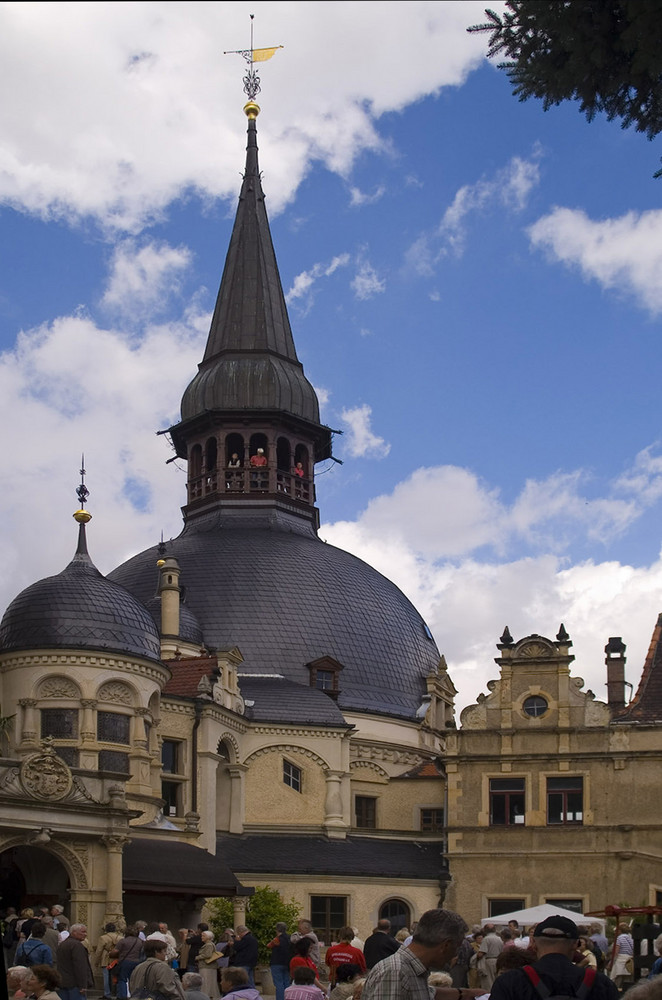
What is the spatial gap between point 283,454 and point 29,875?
36.7 meters

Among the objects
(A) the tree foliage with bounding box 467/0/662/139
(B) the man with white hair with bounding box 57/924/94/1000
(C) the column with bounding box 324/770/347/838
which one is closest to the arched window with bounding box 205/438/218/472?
(C) the column with bounding box 324/770/347/838

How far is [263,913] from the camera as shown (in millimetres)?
47125

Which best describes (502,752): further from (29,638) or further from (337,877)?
(29,638)

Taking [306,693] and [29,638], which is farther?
[306,693]

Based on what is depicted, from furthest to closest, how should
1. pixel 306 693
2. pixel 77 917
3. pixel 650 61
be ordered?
pixel 306 693
pixel 77 917
pixel 650 61

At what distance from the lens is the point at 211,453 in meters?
72.8

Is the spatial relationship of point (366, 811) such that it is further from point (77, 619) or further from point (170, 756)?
point (77, 619)

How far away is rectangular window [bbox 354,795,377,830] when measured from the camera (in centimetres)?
6028

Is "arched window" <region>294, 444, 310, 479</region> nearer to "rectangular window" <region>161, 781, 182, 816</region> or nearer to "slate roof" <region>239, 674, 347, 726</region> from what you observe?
"slate roof" <region>239, 674, 347, 726</region>

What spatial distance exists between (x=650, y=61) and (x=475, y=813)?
4297 cm

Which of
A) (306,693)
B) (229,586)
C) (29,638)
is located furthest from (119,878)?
(229,586)

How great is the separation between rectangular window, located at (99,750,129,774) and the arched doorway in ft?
20.2

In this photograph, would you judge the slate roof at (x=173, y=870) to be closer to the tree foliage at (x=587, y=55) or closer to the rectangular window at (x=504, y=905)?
the rectangular window at (x=504, y=905)

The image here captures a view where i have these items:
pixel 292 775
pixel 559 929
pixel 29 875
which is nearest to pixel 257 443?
pixel 292 775
